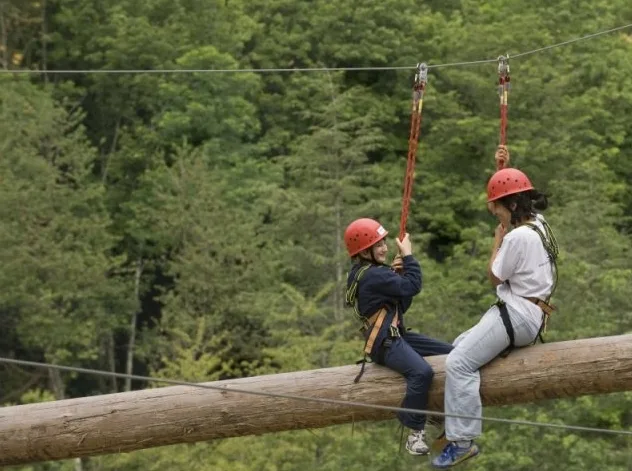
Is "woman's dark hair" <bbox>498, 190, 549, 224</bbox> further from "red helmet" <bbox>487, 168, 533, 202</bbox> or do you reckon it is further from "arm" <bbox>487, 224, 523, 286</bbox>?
"arm" <bbox>487, 224, 523, 286</bbox>

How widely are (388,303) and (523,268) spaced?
70cm

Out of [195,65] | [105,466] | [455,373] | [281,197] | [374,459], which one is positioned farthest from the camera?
[195,65]

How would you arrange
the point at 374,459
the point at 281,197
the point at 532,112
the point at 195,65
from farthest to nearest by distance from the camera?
the point at 195,65, the point at 532,112, the point at 281,197, the point at 374,459

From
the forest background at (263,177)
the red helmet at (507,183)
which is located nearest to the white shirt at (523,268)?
the red helmet at (507,183)

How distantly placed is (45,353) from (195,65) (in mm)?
9765

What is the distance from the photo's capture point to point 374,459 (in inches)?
872

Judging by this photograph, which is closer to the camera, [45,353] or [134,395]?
[134,395]

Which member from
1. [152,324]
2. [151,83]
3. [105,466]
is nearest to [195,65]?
[151,83]

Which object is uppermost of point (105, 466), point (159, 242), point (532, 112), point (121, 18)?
point (121, 18)

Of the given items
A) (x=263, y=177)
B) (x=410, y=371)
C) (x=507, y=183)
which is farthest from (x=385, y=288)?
(x=263, y=177)

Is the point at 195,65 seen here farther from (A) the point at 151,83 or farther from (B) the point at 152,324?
(B) the point at 152,324

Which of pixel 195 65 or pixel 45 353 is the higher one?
pixel 195 65

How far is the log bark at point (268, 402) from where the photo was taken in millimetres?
6809

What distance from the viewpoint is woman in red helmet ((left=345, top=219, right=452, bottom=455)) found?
6.77 m
